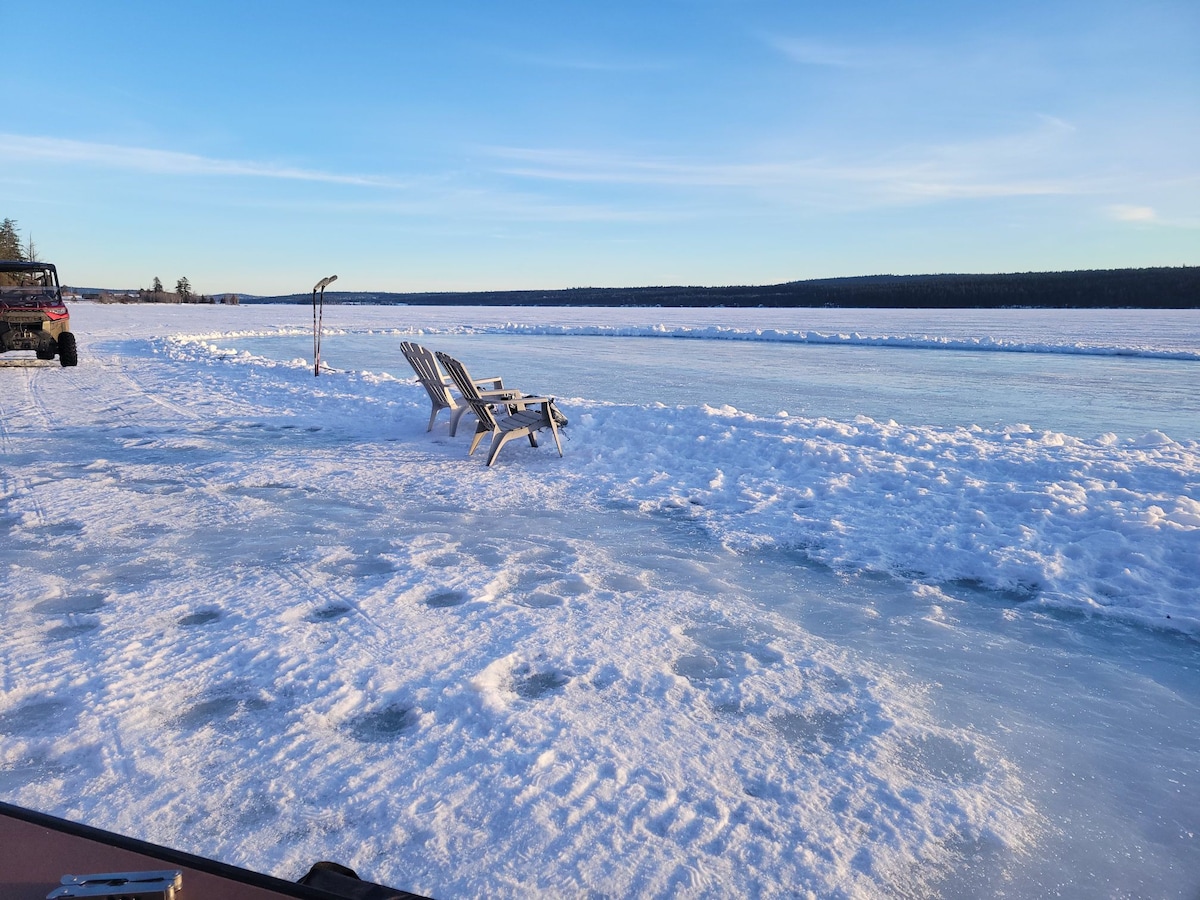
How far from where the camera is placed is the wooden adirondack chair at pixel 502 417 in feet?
24.9

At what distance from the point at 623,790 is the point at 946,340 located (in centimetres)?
2690

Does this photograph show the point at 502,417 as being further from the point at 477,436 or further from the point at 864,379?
the point at 864,379

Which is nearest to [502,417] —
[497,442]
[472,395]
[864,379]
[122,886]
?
[472,395]

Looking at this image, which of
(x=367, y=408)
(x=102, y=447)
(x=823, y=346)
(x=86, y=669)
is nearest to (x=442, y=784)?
(x=86, y=669)

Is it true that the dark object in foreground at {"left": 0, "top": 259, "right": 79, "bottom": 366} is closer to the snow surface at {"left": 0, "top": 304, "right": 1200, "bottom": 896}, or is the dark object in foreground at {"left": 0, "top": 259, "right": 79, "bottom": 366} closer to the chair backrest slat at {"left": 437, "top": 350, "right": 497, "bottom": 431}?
the snow surface at {"left": 0, "top": 304, "right": 1200, "bottom": 896}

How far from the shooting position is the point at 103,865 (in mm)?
1413

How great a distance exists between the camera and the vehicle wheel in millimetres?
16094

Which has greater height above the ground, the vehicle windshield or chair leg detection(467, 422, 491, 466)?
the vehicle windshield

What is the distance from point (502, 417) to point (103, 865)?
6.86m

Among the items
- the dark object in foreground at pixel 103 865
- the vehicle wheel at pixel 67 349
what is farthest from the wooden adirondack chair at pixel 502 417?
the vehicle wheel at pixel 67 349

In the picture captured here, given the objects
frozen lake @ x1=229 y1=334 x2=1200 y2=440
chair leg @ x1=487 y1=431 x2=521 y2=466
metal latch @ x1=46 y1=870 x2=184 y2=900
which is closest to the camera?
metal latch @ x1=46 y1=870 x2=184 y2=900

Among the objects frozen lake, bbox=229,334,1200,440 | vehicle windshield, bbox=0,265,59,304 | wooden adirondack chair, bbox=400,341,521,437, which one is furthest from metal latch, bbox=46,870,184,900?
vehicle windshield, bbox=0,265,59,304

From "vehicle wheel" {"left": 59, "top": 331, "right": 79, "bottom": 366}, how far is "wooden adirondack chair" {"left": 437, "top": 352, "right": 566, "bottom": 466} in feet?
39.3

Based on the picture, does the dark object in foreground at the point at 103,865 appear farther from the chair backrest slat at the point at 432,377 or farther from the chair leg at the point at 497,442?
the chair backrest slat at the point at 432,377
